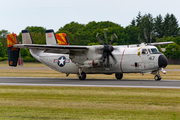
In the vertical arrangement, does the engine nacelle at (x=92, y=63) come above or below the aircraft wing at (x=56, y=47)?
below

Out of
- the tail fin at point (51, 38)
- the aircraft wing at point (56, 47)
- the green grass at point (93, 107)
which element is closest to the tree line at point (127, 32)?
the tail fin at point (51, 38)

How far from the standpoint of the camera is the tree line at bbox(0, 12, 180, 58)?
12194 cm

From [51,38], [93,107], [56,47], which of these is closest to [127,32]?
[51,38]

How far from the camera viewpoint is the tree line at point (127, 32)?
4801 inches

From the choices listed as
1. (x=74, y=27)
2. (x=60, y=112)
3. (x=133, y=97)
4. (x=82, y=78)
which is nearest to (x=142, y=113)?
(x=60, y=112)

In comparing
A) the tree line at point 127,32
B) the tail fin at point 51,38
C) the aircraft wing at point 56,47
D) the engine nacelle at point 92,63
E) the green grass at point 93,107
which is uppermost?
the tree line at point 127,32

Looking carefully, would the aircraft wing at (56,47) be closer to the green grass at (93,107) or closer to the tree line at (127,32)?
the green grass at (93,107)

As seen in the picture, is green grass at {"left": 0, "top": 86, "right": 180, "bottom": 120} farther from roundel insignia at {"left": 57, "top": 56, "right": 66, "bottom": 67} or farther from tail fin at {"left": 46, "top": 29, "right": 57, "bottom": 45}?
tail fin at {"left": 46, "top": 29, "right": 57, "bottom": 45}

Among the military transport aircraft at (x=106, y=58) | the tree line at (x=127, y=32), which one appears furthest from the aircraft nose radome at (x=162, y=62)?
the tree line at (x=127, y=32)

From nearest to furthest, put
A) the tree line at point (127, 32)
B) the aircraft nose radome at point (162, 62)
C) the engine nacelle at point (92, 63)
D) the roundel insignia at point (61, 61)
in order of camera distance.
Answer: the aircraft nose radome at point (162, 62) < the engine nacelle at point (92, 63) < the roundel insignia at point (61, 61) < the tree line at point (127, 32)

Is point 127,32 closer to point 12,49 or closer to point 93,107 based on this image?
point 12,49

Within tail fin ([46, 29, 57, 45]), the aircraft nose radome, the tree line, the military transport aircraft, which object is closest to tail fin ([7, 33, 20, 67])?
the military transport aircraft

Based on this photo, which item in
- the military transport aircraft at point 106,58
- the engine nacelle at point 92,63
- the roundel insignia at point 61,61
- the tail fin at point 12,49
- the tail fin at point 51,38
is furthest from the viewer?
the tail fin at point 51,38

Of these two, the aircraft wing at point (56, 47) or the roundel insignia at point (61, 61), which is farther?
the roundel insignia at point (61, 61)
